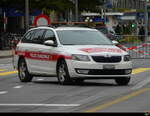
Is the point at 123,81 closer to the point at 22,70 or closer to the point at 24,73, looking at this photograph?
the point at 24,73

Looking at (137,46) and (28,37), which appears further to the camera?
(137,46)

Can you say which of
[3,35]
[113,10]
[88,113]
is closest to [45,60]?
[88,113]

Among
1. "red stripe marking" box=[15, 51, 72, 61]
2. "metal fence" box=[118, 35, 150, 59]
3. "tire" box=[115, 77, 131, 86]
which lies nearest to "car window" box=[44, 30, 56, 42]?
"red stripe marking" box=[15, 51, 72, 61]

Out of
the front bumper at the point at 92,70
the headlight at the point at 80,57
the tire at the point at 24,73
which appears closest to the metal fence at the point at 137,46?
the tire at the point at 24,73

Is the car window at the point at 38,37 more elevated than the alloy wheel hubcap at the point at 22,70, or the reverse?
the car window at the point at 38,37

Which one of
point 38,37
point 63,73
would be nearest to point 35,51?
point 38,37

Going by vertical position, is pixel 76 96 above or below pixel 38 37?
below

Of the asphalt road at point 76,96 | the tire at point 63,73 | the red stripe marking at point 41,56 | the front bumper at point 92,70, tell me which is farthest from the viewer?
the red stripe marking at point 41,56

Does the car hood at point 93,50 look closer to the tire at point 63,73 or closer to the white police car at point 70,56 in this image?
the white police car at point 70,56

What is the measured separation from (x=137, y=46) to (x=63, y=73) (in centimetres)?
2001

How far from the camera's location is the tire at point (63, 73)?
62.5 ft

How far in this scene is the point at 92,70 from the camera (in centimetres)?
1867

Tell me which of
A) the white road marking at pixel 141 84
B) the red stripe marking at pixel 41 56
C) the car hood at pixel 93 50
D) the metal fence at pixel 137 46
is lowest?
the metal fence at pixel 137 46

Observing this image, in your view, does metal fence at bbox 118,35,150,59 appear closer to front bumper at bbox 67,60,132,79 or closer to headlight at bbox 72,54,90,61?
front bumper at bbox 67,60,132,79
